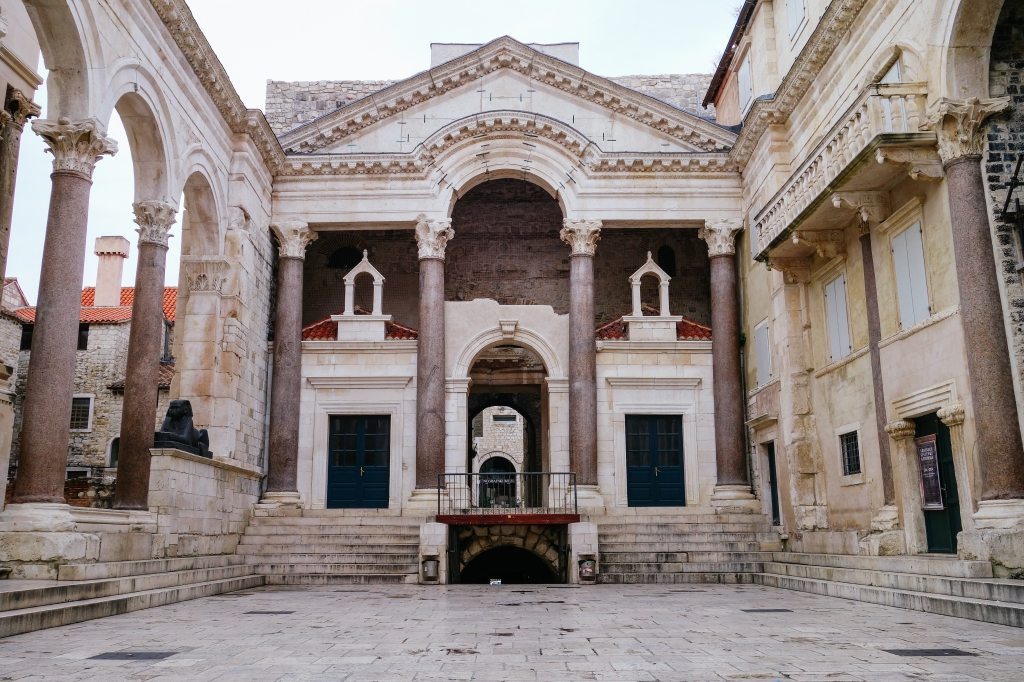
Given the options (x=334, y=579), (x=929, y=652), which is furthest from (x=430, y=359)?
(x=929, y=652)

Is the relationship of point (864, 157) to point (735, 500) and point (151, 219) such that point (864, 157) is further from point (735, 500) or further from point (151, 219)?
A: point (151, 219)

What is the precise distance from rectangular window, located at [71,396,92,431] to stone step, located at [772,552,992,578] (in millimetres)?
23541

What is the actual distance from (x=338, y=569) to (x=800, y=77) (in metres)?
13.0

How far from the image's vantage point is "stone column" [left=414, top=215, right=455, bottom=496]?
20.2 metres

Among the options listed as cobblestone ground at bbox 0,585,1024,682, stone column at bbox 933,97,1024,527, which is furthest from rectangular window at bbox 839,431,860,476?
cobblestone ground at bbox 0,585,1024,682

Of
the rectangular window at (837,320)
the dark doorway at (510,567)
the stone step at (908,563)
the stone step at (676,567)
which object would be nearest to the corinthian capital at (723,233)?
the rectangular window at (837,320)

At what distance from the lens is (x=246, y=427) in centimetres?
1973

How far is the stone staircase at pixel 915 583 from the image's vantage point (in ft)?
30.6

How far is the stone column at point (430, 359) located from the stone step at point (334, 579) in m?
3.52

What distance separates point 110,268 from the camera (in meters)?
33.9

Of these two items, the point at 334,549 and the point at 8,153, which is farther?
the point at 334,549

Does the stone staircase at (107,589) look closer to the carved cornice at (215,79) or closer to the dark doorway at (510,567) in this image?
the dark doorway at (510,567)

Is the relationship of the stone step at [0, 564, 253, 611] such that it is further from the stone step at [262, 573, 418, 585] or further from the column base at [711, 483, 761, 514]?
the column base at [711, 483, 761, 514]

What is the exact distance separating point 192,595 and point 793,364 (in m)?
11.9
